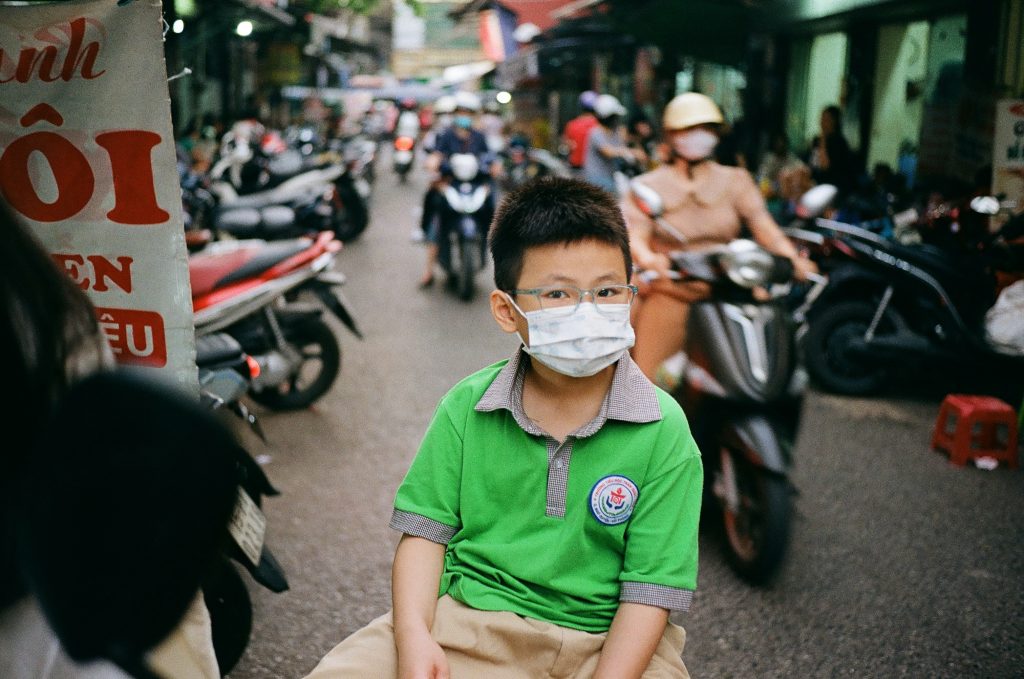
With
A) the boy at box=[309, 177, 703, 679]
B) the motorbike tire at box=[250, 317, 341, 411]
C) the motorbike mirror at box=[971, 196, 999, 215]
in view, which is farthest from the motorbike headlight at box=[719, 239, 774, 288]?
the motorbike tire at box=[250, 317, 341, 411]

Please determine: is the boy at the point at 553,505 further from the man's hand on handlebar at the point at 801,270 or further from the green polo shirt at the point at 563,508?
the man's hand on handlebar at the point at 801,270

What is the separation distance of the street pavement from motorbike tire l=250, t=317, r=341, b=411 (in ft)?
0.32

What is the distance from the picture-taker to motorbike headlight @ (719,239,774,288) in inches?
152

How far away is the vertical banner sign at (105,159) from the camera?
2.40 m

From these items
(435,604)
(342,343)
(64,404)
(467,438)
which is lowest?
(342,343)

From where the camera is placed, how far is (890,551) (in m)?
4.05

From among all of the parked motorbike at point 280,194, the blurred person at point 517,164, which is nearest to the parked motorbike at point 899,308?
the parked motorbike at point 280,194

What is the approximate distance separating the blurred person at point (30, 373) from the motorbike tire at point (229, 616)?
1700 mm

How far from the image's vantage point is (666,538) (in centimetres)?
194

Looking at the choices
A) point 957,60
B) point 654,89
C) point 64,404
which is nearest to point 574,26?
point 654,89

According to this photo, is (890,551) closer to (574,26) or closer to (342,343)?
(342,343)

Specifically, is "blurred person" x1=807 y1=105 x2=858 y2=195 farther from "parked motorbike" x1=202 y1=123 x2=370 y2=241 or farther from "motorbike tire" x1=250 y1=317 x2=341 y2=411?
"motorbike tire" x1=250 y1=317 x2=341 y2=411

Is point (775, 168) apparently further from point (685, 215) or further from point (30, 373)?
point (30, 373)

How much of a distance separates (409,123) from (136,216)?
83.3ft
